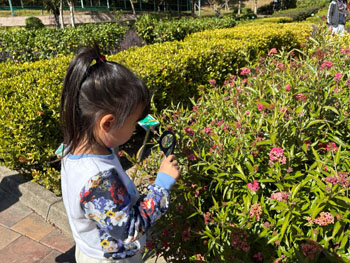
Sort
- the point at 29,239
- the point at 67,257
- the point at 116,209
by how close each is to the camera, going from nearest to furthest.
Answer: the point at 116,209 → the point at 67,257 → the point at 29,239

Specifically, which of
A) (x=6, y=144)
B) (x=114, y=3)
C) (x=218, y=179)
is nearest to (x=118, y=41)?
(x=6, y=144)

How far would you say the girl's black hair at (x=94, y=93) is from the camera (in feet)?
4.51

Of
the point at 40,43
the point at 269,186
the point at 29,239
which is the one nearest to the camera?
the point at 269,186

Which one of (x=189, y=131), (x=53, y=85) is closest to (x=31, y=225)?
(x=53, y=85)

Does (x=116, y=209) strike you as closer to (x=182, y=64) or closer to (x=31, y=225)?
(x=31, y=225)

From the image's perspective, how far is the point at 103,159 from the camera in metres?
1.47

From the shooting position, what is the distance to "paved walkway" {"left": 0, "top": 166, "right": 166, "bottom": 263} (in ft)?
9.75

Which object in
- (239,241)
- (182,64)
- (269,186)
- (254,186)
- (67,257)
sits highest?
(182,64)

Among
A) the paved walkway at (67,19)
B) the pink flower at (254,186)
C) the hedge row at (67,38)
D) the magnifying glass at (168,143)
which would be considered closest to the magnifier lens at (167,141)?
the magnifying glass at (168,143)

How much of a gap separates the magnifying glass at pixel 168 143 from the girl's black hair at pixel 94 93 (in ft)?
0.94

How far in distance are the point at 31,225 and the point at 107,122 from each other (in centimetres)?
255

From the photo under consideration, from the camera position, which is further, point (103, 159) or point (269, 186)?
point (269, 186)

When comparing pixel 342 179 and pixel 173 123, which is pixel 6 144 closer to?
pixel 173 123

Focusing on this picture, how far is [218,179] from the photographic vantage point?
1899mm
